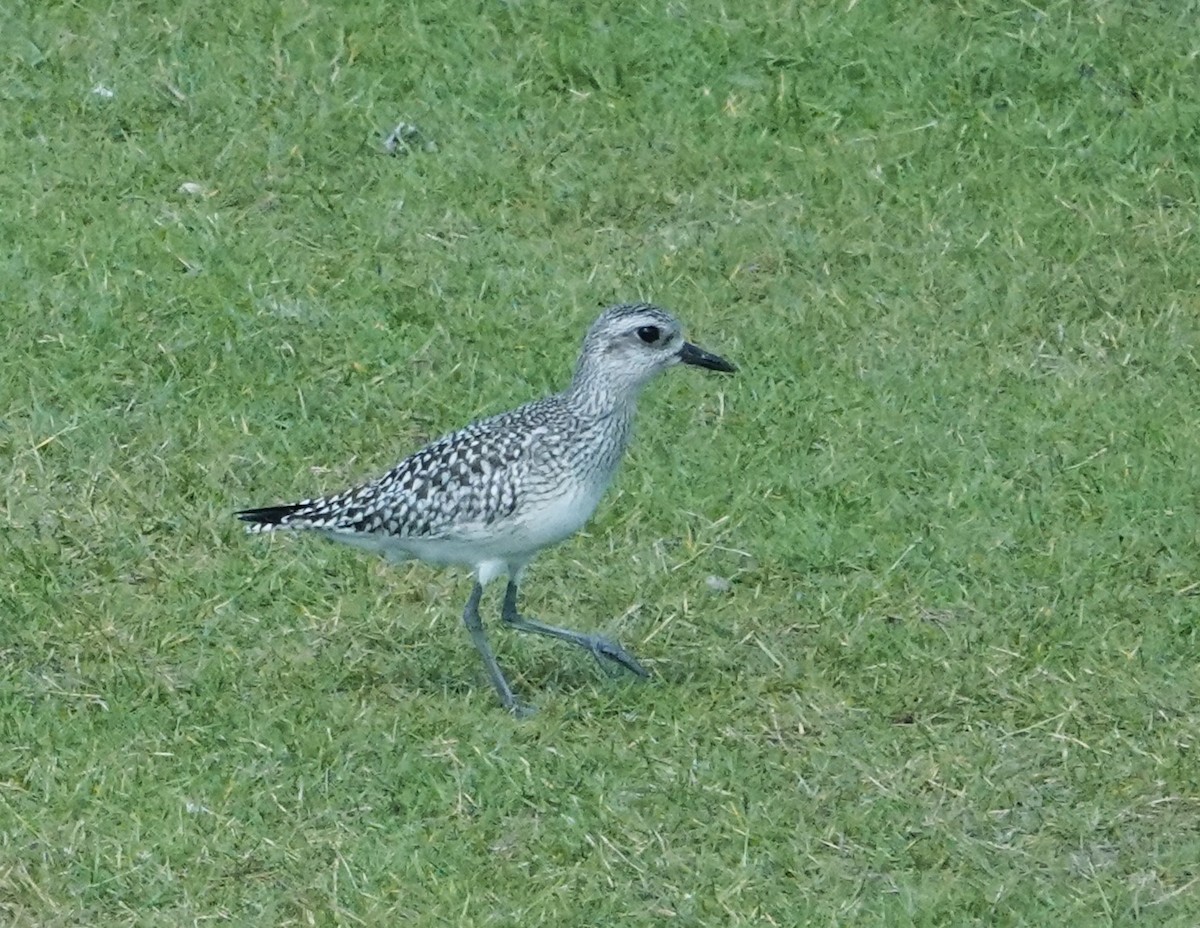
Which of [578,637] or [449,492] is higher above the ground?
[449,492]

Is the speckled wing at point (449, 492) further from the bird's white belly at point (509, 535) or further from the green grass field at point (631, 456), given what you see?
the green grass field at point (631, 456)

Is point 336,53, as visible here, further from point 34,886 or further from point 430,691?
point 34,886

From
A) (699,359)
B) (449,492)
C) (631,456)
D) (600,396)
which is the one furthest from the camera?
(631,456)

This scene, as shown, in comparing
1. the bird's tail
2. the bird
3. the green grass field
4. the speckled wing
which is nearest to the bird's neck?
the bird

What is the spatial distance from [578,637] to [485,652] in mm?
338

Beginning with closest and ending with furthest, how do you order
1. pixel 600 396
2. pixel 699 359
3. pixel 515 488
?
pixel 515 488 < pixel 600 396 < pixel 699 359

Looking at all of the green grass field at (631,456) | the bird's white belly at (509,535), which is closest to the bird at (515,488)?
the bird's white belly at (509,535)

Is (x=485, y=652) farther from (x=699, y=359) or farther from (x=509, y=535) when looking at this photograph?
(x=699, y=359)

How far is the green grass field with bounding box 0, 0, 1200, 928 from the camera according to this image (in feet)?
24.4

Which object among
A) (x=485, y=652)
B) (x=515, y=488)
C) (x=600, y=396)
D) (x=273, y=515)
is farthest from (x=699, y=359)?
(x=273, y=515)

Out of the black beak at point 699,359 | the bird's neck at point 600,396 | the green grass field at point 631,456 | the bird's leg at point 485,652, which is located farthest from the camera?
the black beak at point 699,359

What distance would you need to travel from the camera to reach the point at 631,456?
10047 millimetres

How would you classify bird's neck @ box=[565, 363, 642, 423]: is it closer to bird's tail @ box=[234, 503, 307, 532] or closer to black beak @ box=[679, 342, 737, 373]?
black beak @ box=[679, 342, 737, 373]

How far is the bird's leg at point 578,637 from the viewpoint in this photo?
835 centimetres
